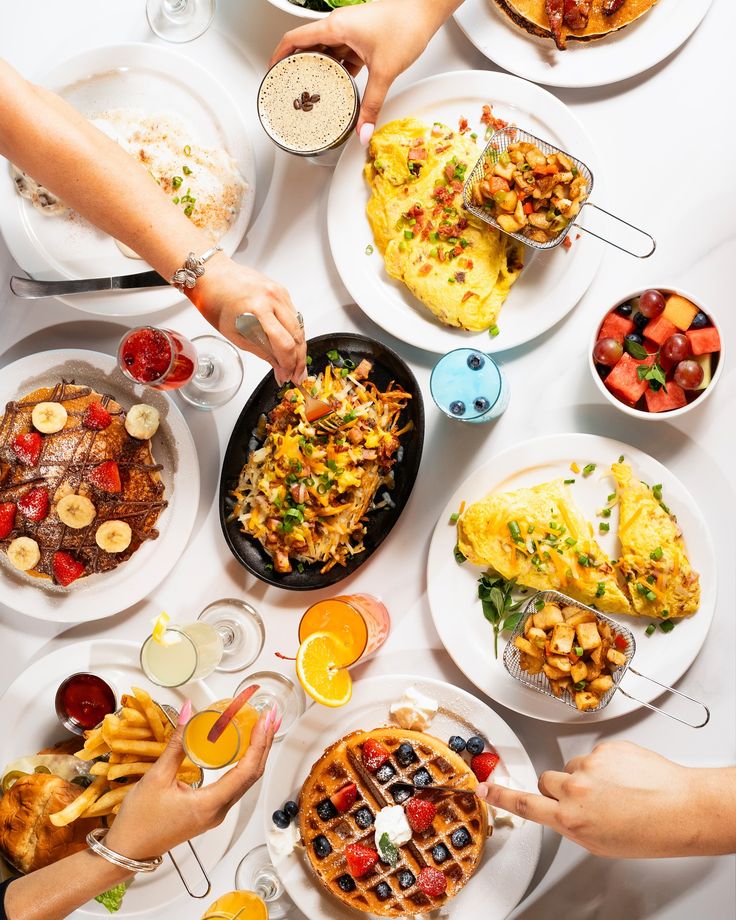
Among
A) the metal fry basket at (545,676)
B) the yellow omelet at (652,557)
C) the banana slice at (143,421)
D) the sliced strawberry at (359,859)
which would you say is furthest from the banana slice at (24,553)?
the yellow omelet at (652,557)

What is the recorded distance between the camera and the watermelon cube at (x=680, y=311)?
346 cm

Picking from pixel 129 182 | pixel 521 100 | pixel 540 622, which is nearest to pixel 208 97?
pixel 129 182

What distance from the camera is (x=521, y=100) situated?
3.62 meters

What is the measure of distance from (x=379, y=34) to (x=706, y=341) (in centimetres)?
184

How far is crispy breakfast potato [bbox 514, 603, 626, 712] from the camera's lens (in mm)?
3299

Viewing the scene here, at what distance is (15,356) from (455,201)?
225cm

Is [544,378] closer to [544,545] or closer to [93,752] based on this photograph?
[544,545]

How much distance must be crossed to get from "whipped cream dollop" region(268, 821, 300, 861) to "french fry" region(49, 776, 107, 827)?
78 cm

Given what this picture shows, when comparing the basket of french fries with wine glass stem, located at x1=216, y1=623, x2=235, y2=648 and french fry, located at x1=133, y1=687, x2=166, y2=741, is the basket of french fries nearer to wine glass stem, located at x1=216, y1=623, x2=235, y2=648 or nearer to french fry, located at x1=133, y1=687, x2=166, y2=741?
french fry, located at x1=133, y1=687, x2=166, y2=741

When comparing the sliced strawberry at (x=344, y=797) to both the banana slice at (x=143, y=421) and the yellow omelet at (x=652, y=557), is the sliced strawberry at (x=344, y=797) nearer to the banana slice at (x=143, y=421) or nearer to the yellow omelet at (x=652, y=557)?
the yellow omelet at (x=652, y=557)

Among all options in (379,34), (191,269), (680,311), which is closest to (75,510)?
(191,269)

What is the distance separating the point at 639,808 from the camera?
3.10m

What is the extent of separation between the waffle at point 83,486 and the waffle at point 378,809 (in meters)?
1.35

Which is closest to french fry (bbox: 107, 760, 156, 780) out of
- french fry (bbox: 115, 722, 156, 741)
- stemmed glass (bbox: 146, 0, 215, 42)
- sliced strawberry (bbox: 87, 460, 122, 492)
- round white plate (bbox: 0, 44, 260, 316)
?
french fry (bbox: 115, 722, 156, 741)
